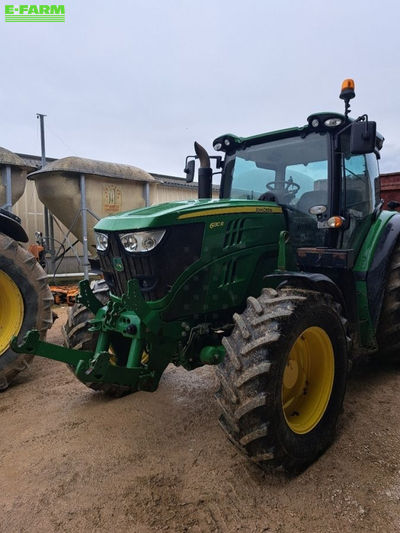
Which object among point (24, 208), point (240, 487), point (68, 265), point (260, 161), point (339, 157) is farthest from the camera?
point (68, 265)

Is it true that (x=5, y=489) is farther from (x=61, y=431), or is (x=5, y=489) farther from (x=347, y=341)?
(x=347, y=341)

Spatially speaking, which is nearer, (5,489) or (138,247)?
(5,489)

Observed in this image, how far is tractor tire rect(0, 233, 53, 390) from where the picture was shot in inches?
145

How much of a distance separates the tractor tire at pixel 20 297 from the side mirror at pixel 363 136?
2.97 meters

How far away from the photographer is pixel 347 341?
2.62 m

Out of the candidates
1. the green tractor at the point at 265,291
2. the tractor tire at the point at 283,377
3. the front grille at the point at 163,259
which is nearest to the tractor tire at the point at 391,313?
the green tractor at the point at 265,291

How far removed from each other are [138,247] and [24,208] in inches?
342

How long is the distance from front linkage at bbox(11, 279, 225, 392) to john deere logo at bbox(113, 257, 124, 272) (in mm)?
231

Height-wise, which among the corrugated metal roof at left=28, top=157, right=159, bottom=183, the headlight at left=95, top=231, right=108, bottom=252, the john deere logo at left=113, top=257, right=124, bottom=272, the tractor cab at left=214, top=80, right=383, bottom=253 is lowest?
the john deere logo at left=113, top=257, right=124, bottom=272

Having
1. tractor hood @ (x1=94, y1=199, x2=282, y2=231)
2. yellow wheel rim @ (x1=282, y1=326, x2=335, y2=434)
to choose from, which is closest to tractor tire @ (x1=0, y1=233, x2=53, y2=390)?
tractor hood @ (x1=94, y1=199, x2=282, y2=231)

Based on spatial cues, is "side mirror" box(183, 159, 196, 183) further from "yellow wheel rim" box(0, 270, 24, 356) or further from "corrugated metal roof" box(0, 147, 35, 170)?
"corrugated metal roof" box(0, 147, 35, 170)

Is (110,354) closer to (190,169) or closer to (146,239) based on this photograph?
(146,239)

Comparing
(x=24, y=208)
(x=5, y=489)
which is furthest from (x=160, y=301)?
(x=24, y=208)

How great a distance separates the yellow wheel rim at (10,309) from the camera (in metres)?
3.73
